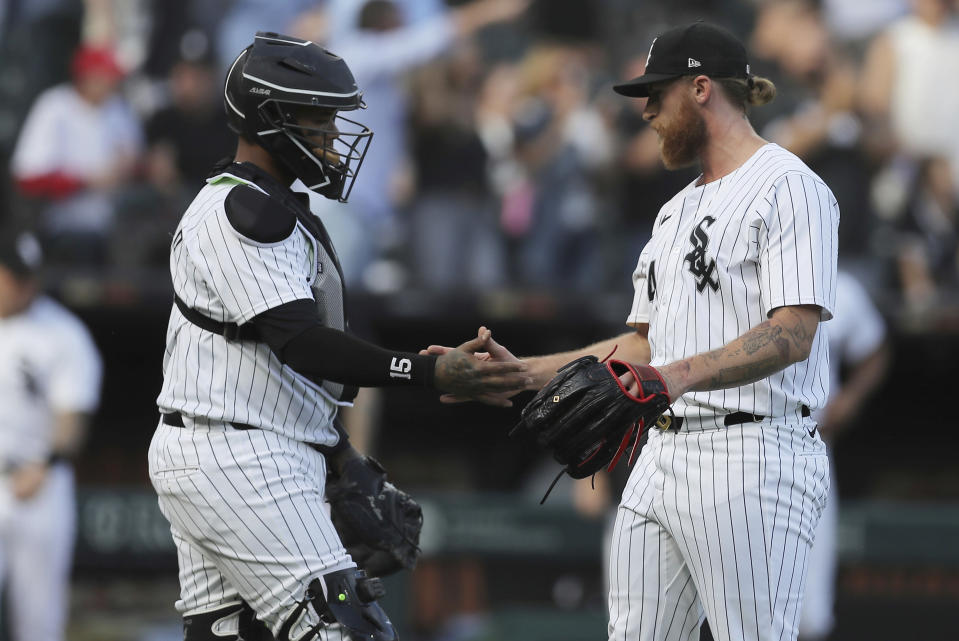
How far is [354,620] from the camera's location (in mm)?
3494

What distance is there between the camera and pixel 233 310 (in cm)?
350

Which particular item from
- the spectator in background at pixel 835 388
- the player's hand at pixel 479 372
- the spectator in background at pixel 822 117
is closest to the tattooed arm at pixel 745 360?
the player's hand at pixel 479 372

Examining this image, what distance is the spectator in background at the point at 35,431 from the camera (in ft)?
22.4

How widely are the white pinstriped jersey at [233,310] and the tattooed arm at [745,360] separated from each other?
1.00 m

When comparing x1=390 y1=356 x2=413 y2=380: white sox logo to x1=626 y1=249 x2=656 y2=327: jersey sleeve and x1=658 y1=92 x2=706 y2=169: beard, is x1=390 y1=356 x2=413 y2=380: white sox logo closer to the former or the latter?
x1=626 y1=249 x2=656 y2=327: jersey sleeve

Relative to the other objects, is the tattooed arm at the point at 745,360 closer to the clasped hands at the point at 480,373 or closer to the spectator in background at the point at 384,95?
the clasped hands at the point at 480,373

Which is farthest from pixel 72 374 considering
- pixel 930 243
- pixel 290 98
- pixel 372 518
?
pixel 930 243

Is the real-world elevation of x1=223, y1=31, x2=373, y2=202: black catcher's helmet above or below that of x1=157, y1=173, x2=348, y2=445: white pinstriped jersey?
above

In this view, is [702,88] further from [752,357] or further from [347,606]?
[347,606]

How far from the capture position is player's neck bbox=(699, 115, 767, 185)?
12.1 feet

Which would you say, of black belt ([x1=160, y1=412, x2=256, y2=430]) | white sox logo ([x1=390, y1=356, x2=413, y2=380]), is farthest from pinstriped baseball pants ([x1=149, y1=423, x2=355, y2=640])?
white sox logo ([x1=390, y1=356, x2=413, y2=380])

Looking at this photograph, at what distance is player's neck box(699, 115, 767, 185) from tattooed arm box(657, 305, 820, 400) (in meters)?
0.55

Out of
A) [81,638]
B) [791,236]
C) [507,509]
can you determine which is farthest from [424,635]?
[791,236]

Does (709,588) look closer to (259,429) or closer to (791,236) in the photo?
(791,236)
